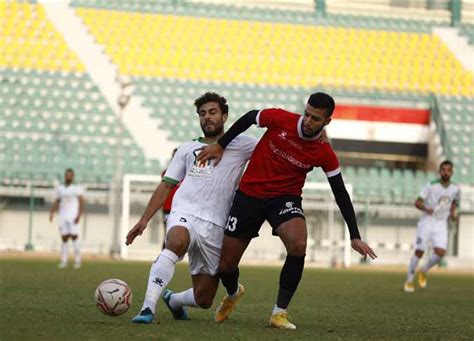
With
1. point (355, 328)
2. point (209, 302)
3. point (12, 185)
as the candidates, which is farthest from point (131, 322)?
point (12, 185)

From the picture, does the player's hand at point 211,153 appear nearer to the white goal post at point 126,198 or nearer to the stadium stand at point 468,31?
the white goal post at point 126,198

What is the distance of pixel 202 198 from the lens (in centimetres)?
864

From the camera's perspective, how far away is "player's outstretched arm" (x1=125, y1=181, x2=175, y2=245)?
324 inches

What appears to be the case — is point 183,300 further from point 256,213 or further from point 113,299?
point 256,213

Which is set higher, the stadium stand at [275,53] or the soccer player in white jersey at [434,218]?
the stadium stand at [275,53]

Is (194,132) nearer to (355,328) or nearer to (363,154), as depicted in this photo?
(363,154)

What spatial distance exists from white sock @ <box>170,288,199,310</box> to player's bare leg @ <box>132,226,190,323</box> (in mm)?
565

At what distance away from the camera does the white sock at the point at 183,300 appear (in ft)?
28.9

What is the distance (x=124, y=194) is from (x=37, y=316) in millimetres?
19323

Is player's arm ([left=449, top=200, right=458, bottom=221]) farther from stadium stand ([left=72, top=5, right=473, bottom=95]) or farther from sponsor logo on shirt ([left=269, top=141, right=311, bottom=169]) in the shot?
stadium stand ([left=72, top=5, right=473, bottom=95])

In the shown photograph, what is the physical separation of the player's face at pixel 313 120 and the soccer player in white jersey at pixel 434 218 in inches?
352

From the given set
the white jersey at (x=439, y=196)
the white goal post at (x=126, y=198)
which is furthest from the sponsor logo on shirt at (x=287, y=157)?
the white goal post at (x=126, y=198)

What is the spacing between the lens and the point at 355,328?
899cm

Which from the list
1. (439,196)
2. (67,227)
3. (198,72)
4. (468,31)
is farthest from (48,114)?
(439,196)
